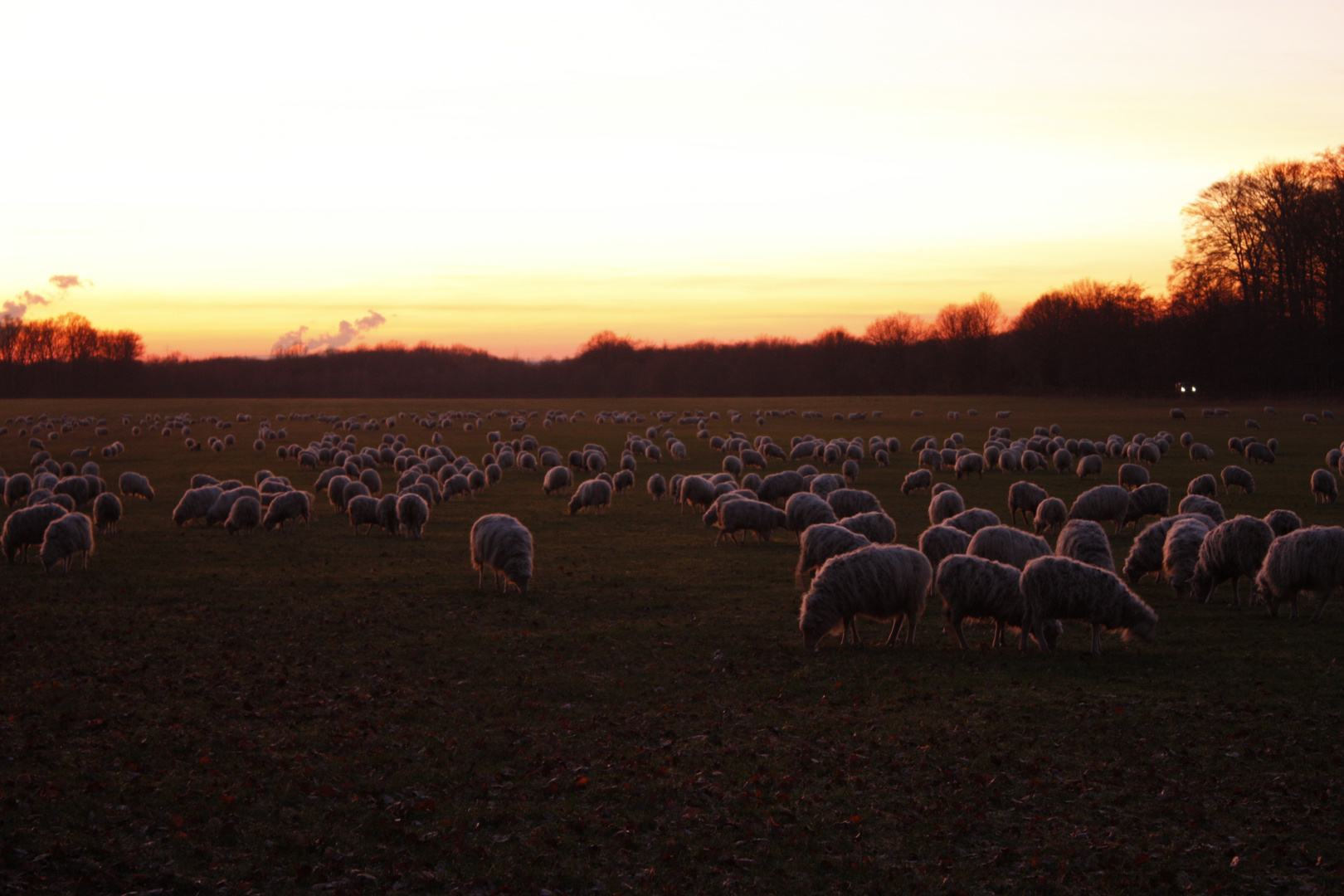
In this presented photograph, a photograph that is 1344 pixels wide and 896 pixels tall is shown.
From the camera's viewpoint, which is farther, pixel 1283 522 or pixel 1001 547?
pixel 1283 522

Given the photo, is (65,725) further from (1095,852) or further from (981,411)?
(981,411)

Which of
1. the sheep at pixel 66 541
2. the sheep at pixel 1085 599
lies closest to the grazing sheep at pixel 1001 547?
the sheep at pixel 1085 599

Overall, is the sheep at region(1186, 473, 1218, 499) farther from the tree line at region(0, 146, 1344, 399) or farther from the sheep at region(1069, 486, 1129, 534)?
the tree line at region(0, 146, 1344, 399)

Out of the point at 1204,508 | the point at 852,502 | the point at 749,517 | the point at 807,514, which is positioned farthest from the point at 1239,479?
the point at 749,517

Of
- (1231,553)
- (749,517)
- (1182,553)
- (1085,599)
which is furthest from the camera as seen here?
(749,517)

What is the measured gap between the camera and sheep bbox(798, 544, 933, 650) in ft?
39.8

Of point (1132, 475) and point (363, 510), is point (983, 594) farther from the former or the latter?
point (1132, 475)

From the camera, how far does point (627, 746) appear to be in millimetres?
8961

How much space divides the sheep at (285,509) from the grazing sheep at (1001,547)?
56.5ft

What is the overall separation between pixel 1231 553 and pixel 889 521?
5.66 metres

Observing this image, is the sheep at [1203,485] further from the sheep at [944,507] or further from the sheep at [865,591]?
the sheep at [865,591]

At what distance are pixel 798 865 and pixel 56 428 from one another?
74325 millimetres

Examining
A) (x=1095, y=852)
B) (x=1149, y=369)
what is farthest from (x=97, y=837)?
(x=1149, y=369)

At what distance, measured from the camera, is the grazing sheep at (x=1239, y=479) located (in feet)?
88.3
